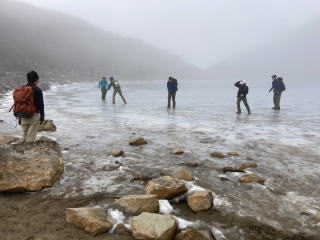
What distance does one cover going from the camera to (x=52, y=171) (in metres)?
A: 5.76

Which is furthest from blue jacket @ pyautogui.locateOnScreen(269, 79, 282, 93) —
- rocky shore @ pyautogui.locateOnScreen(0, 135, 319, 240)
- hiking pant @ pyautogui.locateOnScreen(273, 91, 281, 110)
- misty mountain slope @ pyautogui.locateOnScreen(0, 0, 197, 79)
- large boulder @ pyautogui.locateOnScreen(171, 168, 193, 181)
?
misty mountain slope @ pyautogui.locateOnScreen(0, 0, 197, 79)

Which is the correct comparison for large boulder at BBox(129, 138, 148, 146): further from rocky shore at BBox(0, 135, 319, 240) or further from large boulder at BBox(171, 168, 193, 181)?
large boulder at BBox(171, 168, 193, 181)

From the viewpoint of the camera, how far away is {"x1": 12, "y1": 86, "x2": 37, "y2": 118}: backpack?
6289 mm

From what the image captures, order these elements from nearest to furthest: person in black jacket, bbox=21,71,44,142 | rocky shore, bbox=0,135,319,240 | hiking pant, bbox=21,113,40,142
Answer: rocky shore, bbox=0,135,319,240
person in black jacket, bbox=21,71,44,142
hiking pant, bbox=21,113,40,142

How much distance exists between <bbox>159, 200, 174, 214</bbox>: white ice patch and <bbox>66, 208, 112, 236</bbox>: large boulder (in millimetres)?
844

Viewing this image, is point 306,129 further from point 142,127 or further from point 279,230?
point 279,230

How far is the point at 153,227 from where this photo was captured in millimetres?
4023

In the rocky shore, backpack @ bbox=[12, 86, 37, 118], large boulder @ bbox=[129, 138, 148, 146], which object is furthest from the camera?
large boulder @ bbox=[129, 138, 148, 146]

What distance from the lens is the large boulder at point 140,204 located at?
4.68 m

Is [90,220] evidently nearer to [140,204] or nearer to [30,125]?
[140,204]

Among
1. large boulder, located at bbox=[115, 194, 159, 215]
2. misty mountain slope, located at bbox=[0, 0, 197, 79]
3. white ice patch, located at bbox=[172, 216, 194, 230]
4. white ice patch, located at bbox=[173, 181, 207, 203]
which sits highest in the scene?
misty mountain slope, located at bbox=[0, 0, 197, 79]

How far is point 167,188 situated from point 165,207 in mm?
376

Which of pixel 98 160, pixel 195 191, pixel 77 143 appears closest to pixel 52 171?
pixel 98 160

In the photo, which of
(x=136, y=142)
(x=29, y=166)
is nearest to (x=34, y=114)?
(x=29, y=166)
